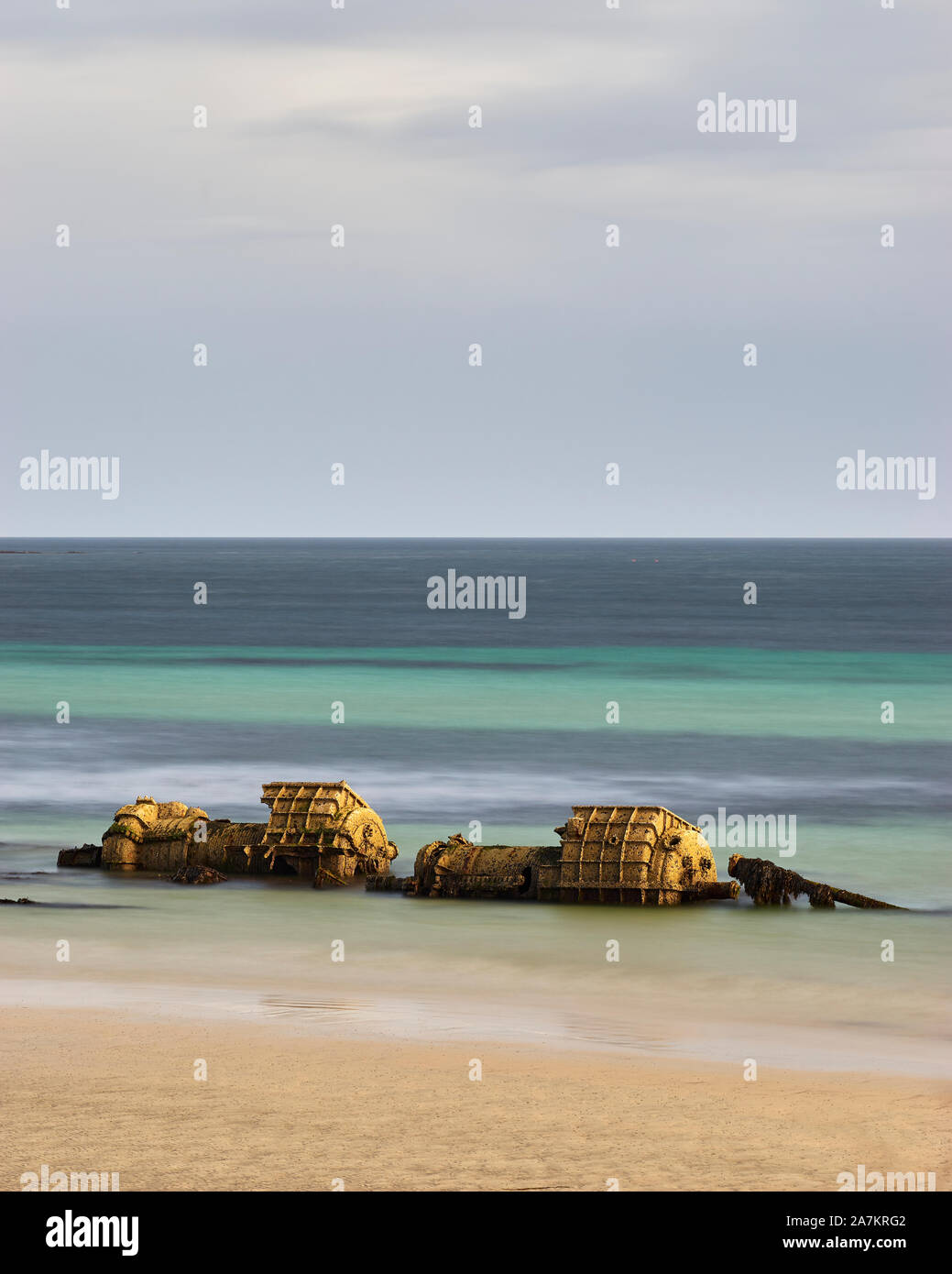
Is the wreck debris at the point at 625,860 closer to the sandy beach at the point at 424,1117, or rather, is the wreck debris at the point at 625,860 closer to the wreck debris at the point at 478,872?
the wreck debris at the point at 478,872

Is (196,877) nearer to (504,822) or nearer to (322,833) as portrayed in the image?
(322,833)

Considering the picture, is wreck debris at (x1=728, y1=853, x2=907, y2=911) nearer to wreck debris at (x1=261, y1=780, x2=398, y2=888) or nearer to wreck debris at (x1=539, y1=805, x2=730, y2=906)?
wreck debris at (x1=539, y1=805, x2=730, y2=906)

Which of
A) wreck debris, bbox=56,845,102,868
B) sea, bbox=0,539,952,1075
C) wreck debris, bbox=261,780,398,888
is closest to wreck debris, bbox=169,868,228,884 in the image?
sea, bbox=0,539,952,1075

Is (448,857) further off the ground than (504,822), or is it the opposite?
(504,822)

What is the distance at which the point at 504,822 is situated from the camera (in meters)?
41.4

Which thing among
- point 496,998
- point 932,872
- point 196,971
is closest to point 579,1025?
point 496,998

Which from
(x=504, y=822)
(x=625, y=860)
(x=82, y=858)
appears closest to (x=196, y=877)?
(x=82, y=858)

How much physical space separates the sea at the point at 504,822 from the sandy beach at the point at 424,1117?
1272mm

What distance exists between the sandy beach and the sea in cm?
127

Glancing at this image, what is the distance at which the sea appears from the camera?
2556cm

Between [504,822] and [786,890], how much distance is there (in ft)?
35.4

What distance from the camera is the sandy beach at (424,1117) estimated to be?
17938mm

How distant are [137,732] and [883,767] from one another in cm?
2338

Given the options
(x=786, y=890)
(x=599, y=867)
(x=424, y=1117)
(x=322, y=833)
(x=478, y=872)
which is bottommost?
(x=424, y=1117)
